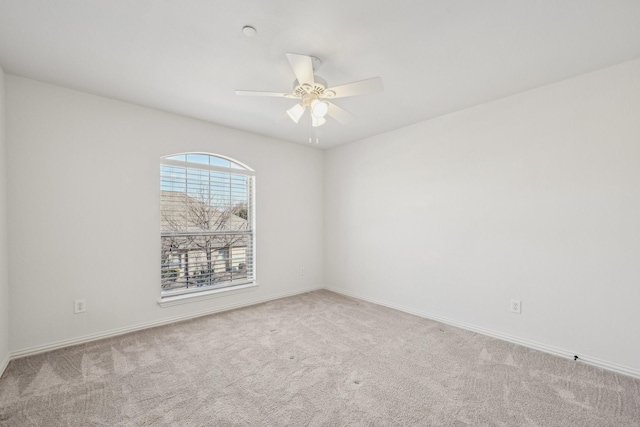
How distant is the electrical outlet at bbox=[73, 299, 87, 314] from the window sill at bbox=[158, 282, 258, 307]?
648 millimetres

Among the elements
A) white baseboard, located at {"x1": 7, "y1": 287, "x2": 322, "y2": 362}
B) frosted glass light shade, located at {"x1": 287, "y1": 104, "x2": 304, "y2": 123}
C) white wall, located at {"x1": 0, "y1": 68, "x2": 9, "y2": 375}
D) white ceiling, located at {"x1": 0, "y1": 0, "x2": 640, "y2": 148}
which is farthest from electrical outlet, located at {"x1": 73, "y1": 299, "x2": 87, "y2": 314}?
frosted glass light shade, located at {"x1": 287, "y1": 104, "x2": 304, "y2": 123}

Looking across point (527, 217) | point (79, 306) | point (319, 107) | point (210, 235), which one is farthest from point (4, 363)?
point (527, 217)

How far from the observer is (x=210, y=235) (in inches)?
142

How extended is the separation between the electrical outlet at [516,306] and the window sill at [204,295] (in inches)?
118

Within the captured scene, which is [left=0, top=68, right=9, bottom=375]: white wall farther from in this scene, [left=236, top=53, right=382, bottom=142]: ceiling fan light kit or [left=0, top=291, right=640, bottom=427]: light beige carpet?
[left=236, top=53, right=382, bottom=142]: ceiling fan light kit

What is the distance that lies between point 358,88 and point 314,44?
1.38ft

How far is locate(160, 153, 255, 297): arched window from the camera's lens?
3285mm

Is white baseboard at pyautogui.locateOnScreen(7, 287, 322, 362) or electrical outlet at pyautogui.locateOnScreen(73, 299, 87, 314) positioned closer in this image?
white baseboard at pyautogui.locateOnScreen(7, 287, 322, 362)

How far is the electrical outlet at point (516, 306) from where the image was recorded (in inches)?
106

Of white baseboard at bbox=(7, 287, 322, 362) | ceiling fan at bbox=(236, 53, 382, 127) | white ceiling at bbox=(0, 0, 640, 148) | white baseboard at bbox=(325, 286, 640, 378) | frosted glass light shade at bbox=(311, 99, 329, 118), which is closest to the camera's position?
white ceiling at bbox=(0, 0, 640, 148)

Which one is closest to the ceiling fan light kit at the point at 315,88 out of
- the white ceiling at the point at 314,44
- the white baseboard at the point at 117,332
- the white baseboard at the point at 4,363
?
the white ceiling at the point at 314,44

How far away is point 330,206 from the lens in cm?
471

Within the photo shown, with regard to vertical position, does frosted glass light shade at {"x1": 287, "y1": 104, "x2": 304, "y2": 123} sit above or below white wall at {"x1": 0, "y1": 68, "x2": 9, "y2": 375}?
above

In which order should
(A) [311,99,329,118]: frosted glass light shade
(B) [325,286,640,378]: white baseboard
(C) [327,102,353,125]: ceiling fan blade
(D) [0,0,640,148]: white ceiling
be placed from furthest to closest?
(C) [327,102,353,125]: ceiling fan blade < (B) [325,286,640,378]: white baseboard < (A) [311,99,329,118]: frosted glass light shade < (D) [0,0,640,148]: white ceiling
